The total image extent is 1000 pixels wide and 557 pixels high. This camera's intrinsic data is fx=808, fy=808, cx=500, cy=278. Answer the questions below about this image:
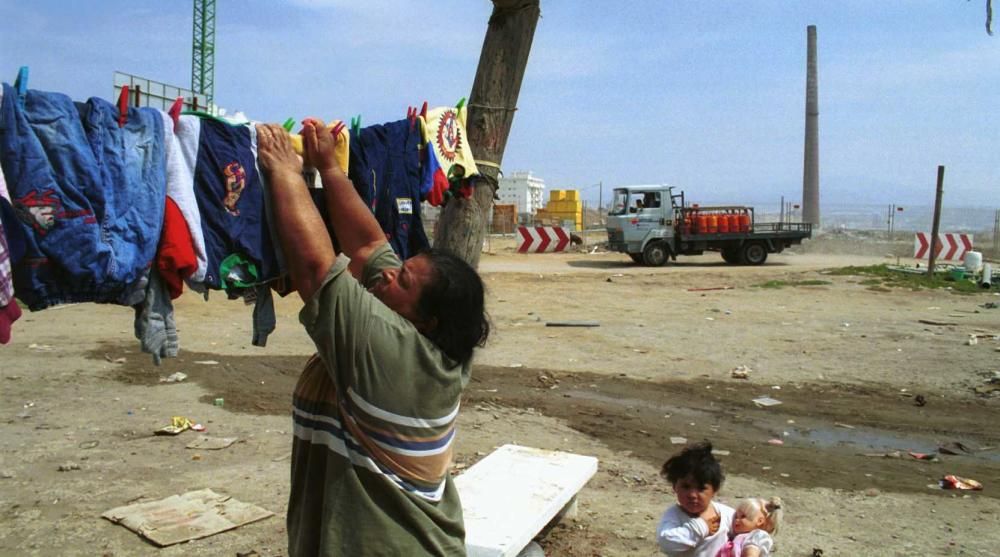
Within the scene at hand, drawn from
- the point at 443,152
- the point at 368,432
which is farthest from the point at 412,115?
the point at 368,432

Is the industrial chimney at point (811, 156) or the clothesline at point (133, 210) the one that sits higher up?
the industrial chimney at point (811, 156)

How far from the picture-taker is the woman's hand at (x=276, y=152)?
2275 millimetres

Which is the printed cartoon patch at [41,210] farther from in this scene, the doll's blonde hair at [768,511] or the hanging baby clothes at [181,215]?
the doll's blonde hair at [768,511]

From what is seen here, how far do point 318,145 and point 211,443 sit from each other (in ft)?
13.9

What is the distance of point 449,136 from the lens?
3.40 meters

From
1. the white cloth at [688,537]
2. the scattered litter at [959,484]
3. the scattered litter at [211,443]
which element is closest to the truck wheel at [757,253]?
the scattered litter at [959,484]

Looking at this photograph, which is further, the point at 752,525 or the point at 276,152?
the point at 752,525

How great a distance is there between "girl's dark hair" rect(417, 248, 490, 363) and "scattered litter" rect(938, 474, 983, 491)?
481 cm

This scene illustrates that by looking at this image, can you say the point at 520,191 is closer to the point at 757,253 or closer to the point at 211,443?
the point at 757,253

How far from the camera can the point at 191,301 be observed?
12836 millimetres

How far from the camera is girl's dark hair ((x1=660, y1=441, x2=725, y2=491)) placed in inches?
144

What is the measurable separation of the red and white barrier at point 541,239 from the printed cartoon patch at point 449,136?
2286cm

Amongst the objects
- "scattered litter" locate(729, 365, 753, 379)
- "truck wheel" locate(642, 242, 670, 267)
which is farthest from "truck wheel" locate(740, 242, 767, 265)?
"scattered litter" locate(729, 365, 753, 379)

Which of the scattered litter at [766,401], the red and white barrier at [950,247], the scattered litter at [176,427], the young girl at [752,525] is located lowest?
the scattered litter at [766,401]
